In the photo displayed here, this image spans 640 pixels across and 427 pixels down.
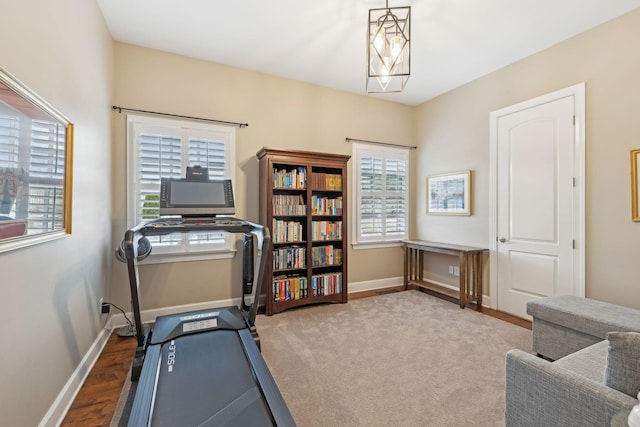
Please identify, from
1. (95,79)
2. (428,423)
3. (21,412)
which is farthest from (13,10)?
(428,423)

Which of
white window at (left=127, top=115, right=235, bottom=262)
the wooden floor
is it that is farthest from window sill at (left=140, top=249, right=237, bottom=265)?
the wooden floor

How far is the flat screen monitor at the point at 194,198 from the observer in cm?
280

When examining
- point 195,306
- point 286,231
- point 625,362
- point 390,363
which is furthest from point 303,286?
point 625,362

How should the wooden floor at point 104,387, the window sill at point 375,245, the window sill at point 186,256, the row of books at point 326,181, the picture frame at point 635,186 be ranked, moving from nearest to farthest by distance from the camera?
the wooden floor at point 104,387 < the picture frame at point 635,186 < the window sill at point 186,256 < the row of books at point 326,181 < the window sill at point 375,245

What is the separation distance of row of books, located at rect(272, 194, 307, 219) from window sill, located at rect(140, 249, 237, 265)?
78cm

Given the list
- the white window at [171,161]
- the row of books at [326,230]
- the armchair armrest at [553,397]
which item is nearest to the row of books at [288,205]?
the row of books at [326,230]

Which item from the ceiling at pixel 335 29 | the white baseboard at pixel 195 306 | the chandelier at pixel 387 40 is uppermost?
the ceiling at pixel 335 29

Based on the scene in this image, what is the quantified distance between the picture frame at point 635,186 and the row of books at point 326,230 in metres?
2.89

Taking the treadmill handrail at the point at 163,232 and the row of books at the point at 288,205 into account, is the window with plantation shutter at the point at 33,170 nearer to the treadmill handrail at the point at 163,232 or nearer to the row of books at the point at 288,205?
the treadmill handrail at the point at 163,232

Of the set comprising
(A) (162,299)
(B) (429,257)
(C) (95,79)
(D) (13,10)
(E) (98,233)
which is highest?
(C) (95,79)

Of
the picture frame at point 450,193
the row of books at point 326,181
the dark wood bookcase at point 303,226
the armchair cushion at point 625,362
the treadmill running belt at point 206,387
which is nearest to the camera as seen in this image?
the armchair cushion at point 625,362

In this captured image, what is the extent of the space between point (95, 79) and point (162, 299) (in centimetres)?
230

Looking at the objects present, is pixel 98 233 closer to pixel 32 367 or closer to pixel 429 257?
pixel 32 367

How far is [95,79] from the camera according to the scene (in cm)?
255
